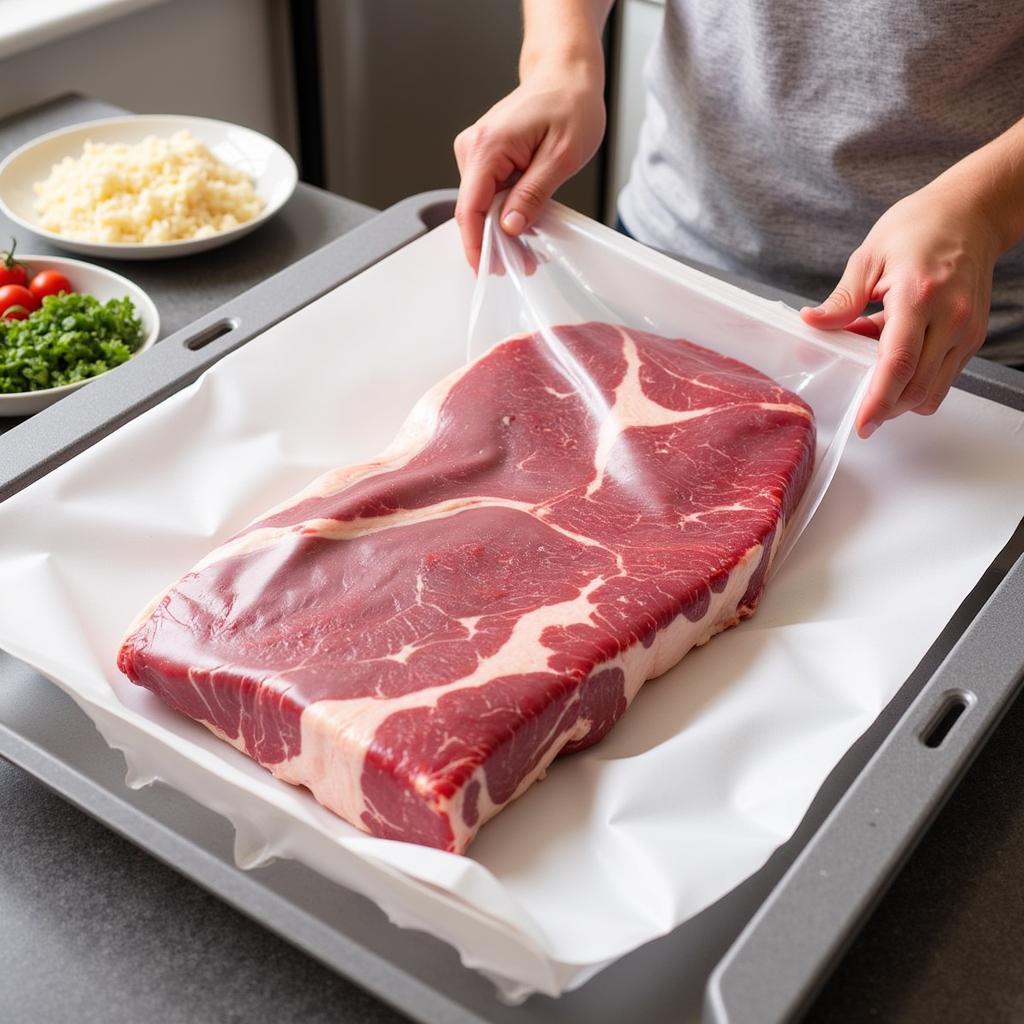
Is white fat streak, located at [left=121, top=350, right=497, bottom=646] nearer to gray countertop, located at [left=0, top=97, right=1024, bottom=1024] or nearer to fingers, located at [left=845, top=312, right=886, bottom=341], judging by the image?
gray countertop, located at [left=0, top=97, right=1024, bottom=1024]

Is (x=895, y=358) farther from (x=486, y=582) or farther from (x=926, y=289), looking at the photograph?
(x=486, y=582)

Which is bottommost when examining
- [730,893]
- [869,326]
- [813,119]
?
[730,893]

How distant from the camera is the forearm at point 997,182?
127cm

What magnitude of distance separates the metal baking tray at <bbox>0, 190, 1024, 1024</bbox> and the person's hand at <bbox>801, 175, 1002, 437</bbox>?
0.21 metres

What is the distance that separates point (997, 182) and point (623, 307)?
0.44 m

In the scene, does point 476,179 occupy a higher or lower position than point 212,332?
higher

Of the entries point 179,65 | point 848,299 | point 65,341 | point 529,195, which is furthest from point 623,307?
point 179,65

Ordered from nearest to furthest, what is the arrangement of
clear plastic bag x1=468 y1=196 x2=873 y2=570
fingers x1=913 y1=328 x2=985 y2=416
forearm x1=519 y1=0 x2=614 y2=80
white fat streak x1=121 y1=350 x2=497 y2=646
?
white fat streak x1=121 y1=350 x2=497 y2=646
fingers x1=913 y1=328 x2=985 y2=416
clear plastic bag x1=468 y1=196 x2=873 y2=570
forearm x1=519 y1=0 x2=614 y2=80

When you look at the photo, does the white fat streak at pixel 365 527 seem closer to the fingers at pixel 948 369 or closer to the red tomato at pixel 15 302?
the fingers at pixel 948 369

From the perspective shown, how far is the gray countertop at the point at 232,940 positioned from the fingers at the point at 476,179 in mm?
785

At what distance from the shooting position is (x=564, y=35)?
61.0 inches

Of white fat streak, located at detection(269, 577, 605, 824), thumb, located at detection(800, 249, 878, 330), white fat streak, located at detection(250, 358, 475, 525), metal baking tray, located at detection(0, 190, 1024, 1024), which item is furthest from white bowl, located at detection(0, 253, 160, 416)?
thumb, located at detection(800, 249, 878, 330)

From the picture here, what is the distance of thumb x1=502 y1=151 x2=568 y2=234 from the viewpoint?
4.73 ft

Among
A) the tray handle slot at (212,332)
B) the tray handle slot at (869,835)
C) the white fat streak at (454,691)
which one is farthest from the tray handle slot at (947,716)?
the tray handle slot at (212,332)
